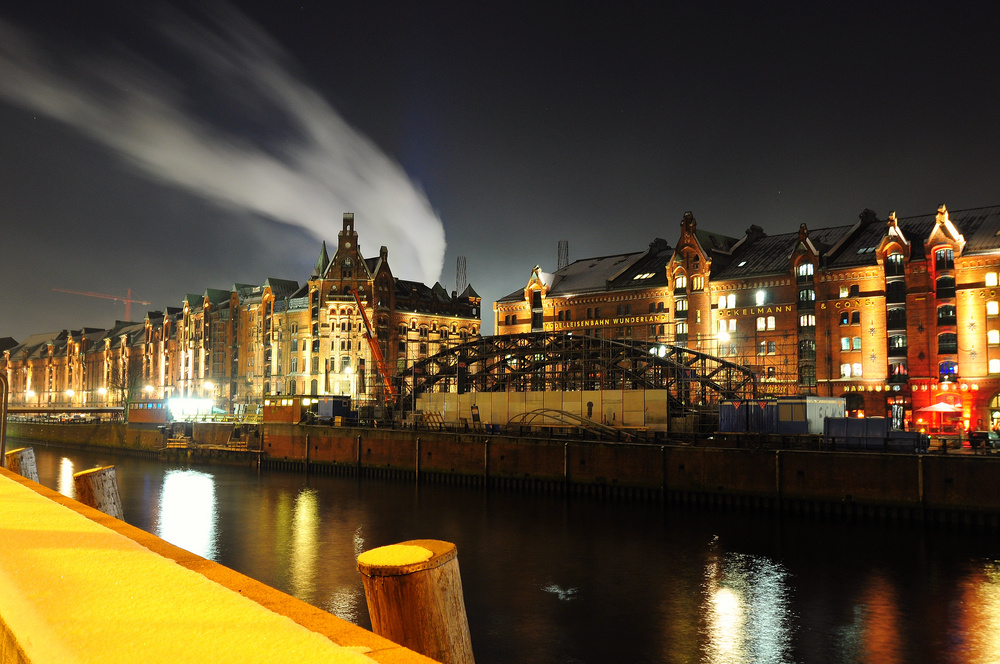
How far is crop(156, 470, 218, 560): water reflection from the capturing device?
40281 mm

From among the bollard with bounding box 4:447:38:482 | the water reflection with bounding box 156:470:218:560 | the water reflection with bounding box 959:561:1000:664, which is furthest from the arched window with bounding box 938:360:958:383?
the bollard with bounding box 4:447:38:482

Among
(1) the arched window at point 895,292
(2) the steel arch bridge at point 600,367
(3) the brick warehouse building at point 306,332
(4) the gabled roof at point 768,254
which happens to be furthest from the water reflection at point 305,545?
(1) the arched window at point 895,292

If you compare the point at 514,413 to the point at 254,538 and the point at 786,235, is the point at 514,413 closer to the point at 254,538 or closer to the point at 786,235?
the point at 254,538

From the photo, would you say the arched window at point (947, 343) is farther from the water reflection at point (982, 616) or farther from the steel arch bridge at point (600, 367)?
the water reflection at point (982, 616)

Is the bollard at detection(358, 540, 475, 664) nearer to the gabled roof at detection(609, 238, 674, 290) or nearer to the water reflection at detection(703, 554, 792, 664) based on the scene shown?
the water reflection at detection(703, 554, 792, 664)

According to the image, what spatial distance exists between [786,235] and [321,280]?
67598mm

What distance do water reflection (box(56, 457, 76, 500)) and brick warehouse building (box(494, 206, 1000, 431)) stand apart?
1764 inches

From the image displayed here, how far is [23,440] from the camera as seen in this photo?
396 feet

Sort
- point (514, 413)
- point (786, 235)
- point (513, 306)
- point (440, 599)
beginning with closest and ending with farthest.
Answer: point (440, 599) → point (514, 413) → point (786, 235) → point (513, 306)

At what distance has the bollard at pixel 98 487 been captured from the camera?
33.7 ft

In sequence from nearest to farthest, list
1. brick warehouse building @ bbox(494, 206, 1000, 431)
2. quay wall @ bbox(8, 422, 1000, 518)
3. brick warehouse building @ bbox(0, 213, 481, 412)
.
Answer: quay wall @ bbox(8, 422, 1000, 518)
brick warehouse building @ bbox(494, 206, 1000, 431)
brick warehouse building @ bbox(0, 213, 481, 412)

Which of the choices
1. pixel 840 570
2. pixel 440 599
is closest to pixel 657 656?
pixel 840 570

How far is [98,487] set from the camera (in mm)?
10383

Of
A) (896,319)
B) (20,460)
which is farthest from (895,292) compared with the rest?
(20,460)
